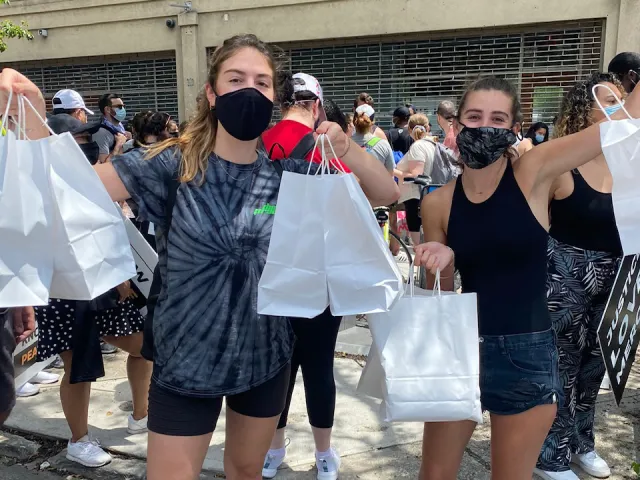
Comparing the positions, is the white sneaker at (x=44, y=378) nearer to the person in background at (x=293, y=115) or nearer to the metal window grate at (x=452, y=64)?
the person in background at (x=293, y=115)

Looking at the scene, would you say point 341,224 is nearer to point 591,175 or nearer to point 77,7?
point 591,175

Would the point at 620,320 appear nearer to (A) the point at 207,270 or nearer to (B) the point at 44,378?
(A) the point at 207,270

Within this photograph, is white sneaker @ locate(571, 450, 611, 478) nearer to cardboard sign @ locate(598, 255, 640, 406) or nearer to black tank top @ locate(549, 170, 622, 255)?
cardboard sign @ locate(598, 255, 640, 406)

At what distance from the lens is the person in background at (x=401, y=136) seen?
895 centimetres

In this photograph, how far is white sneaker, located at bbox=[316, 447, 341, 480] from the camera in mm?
3133

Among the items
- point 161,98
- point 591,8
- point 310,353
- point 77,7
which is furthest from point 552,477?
point 77,7

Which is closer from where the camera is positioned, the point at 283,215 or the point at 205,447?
the point at 283,215

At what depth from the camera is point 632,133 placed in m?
1.76

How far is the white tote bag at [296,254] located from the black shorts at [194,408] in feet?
1.16

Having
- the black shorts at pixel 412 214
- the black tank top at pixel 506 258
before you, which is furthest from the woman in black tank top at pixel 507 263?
the black shorts at pixel 412 214

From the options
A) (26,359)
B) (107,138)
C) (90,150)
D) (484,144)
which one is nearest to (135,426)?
(26,359)

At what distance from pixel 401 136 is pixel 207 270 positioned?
7528 mm

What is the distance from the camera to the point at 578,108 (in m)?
2.85

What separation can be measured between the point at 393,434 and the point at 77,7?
1471 cm
